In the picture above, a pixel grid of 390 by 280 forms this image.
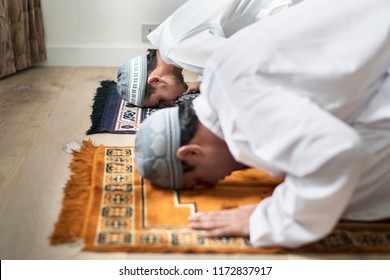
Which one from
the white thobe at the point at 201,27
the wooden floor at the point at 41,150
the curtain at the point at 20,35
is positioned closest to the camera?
the wooden floor at the point at 41,150

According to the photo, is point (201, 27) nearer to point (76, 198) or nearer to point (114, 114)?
point (114, 114)

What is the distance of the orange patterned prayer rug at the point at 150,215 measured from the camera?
4.18 feet

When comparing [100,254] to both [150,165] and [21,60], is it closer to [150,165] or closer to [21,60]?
[150,165]

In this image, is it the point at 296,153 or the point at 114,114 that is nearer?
the point at 296,153

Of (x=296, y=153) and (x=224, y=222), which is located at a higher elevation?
(x=296, y=153)

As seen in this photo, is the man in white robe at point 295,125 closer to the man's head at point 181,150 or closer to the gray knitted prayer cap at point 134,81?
the man's head at point 181,150

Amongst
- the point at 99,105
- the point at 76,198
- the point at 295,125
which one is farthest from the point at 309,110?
the point at 99,105

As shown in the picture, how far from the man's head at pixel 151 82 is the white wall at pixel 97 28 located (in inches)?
30.6

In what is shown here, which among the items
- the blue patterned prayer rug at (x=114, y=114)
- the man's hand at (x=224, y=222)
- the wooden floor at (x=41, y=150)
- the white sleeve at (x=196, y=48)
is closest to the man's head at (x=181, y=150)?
the man's hand at (x=224, y=222)

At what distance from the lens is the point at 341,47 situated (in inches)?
48.8

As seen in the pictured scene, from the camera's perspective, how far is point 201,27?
2217mm

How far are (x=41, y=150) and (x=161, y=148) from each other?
64cm
